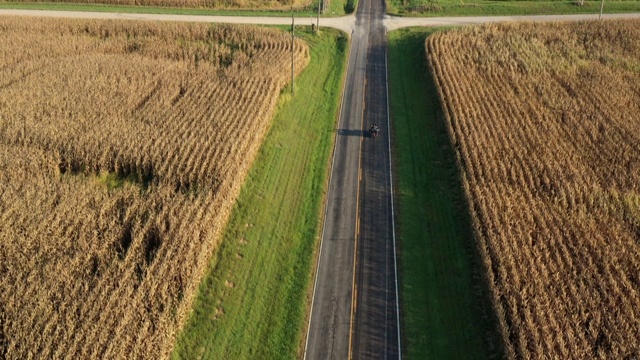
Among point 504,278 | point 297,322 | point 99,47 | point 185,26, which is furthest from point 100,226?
point 185,26

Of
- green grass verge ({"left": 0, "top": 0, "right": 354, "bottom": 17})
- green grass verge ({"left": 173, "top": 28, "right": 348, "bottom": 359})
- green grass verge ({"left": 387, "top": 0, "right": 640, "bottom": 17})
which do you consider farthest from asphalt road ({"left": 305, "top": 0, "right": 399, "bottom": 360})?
green grass verge ({"left": 387, "top": 0, "right": 640, "bottom": 17})

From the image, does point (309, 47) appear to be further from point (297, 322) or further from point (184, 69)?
point (297, 322)

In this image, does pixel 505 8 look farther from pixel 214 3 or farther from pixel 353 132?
pixel 353 132

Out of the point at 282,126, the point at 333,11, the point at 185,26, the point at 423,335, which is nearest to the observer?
the point at 423,335

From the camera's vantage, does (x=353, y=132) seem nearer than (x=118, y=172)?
No

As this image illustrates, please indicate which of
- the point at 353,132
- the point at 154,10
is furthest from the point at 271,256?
the point at 154,10

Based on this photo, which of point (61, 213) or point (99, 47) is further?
point (99, 47)
